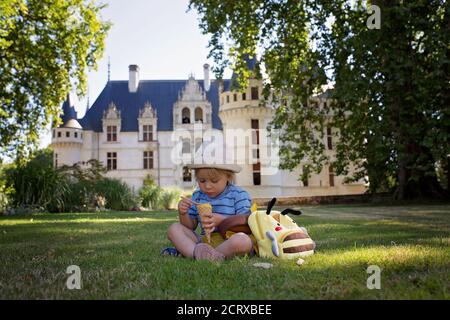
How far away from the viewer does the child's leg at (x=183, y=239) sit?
138 inches

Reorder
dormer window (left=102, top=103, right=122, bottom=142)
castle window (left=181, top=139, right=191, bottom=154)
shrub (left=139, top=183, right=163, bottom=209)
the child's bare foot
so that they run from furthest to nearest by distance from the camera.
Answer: castle window (left=181, top=139, right=191, bottom=154) → dormer window (left=102, top=103, right=122, bottom=142) → shrub (left=139, top=183, right=163, bottom=209) → the child's bare foot

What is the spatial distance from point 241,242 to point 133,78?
38480 mm

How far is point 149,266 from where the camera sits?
9.99 feet

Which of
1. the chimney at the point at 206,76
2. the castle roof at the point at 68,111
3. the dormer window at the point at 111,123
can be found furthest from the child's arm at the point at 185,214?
the chimney at the point at 206,76

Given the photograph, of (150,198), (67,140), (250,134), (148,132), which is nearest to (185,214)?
(150,198)

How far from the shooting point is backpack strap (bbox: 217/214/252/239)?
3.59 meters

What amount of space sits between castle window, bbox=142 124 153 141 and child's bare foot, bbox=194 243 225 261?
34.9m

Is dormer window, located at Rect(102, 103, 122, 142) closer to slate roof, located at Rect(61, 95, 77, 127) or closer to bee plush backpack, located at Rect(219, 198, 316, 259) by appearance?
slate roof, located at Rect(61, 95, 77, 127)

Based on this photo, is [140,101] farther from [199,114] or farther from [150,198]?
[150,198]

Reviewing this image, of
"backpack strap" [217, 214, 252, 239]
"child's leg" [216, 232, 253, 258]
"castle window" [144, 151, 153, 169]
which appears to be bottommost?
"child's leg" [216, 232, 253, 258]

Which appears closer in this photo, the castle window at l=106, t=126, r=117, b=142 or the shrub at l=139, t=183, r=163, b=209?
the shrub at l=139, t=183, r=163, b=209

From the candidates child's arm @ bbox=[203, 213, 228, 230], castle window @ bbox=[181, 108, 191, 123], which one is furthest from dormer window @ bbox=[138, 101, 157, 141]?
child's arm @ bbox=[203, 213, 228, 230]

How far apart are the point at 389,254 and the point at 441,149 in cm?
946

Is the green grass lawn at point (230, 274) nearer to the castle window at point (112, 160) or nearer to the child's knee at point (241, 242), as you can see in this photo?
the child's knee at point (241, 242)
